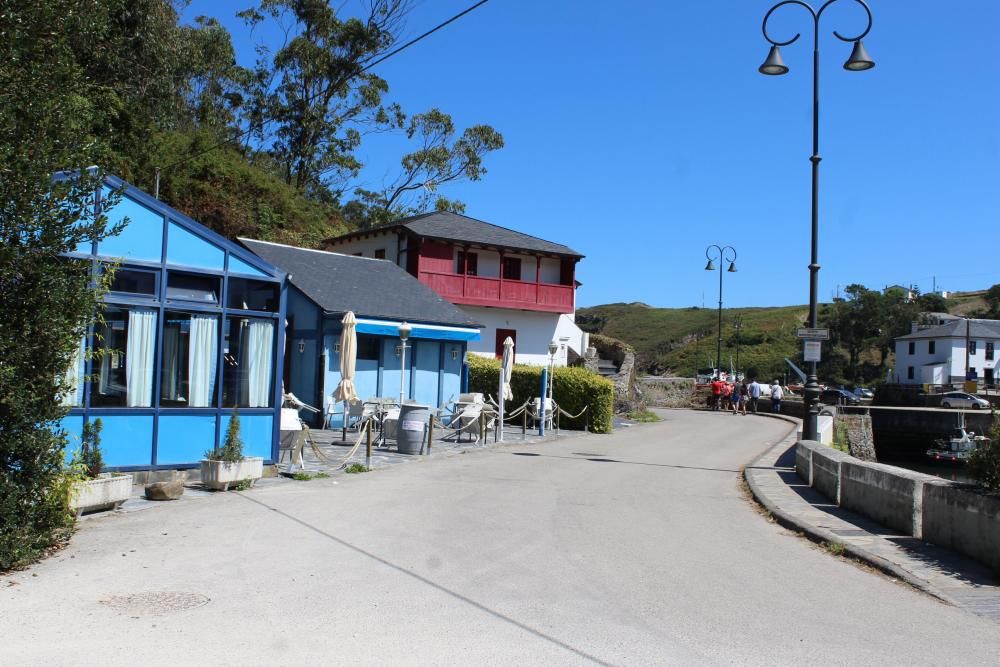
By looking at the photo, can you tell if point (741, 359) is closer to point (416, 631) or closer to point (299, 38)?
point (299, 38)

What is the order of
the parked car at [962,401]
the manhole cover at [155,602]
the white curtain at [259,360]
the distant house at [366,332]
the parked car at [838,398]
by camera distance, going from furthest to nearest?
the parked car at [838,398], the parked car at [962,401], the distant house at [366,332], the white curtain at [259,360], the manhole cover at [155,602]

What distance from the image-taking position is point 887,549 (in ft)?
28.3

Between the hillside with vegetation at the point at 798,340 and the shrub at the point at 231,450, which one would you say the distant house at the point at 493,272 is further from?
the hillside with vegetation at the point at 798,340

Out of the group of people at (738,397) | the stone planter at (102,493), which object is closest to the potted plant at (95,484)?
the stone planter at (102,493)

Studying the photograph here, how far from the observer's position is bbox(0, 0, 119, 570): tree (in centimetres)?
699

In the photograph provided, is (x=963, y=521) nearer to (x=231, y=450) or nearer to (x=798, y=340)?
(x=231, y=450)

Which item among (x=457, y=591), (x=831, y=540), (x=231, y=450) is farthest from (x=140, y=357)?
(x=831, y=540)

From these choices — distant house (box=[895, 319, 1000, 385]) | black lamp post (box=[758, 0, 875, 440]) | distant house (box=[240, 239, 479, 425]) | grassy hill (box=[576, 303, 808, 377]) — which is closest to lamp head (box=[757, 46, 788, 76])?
black lamp post (box=[758, 0, 875, 440])

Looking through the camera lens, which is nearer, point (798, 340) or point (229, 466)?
point (229, 466)

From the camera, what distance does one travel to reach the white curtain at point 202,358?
12086 mm

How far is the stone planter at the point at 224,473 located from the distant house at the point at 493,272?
22.8 metres

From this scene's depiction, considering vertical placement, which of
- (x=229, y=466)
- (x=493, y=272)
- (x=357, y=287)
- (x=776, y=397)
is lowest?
(x=229, y=466)

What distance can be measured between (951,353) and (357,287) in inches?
2729

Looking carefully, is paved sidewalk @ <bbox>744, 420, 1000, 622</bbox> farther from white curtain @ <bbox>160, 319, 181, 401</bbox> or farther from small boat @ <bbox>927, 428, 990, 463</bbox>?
small boat @ <bbox>927, 428, 990, 463</bbox>
